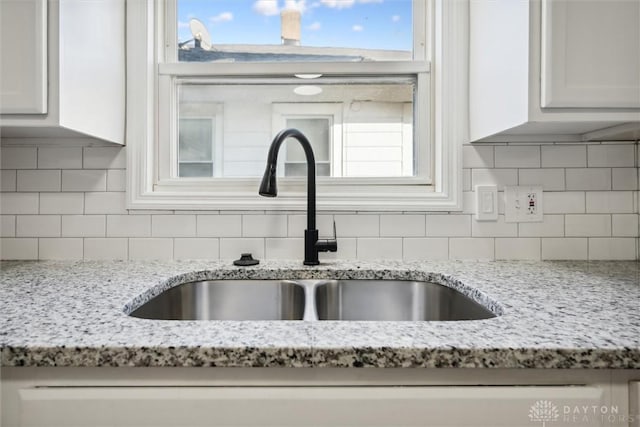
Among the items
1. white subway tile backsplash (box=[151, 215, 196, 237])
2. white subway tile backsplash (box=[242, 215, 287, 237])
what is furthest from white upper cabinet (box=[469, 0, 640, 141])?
white subway tile backsplash (box=[151, 215, 196, 237])

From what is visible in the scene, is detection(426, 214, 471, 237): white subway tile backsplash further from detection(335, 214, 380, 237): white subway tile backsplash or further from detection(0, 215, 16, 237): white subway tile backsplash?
detection(0, 215, 16, 237): white subway tile backsplash

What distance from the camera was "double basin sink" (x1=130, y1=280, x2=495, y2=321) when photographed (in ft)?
3.61

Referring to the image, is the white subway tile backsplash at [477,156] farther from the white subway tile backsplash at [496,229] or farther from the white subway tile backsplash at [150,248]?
the white subway tile backsplash at [150,248]

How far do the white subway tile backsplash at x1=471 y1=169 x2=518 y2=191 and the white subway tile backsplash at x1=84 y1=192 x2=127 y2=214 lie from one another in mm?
1208

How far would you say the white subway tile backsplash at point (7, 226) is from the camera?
1.27 metres

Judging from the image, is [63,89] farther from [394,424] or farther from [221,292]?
[394,424]

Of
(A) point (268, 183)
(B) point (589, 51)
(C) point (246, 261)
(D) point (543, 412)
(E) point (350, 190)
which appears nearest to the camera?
(D) point (543, 412)

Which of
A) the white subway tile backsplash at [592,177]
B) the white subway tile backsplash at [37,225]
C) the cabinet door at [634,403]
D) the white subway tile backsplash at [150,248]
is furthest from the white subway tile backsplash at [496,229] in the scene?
the white subway tile backsplash at [37,225]

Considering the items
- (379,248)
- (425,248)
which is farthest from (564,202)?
(379,248)

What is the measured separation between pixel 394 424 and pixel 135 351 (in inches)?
16.0

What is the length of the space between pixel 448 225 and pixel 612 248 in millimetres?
553

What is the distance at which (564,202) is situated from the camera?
126cm

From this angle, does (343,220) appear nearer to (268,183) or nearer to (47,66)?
(268,183)

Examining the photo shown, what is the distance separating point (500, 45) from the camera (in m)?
1.05
